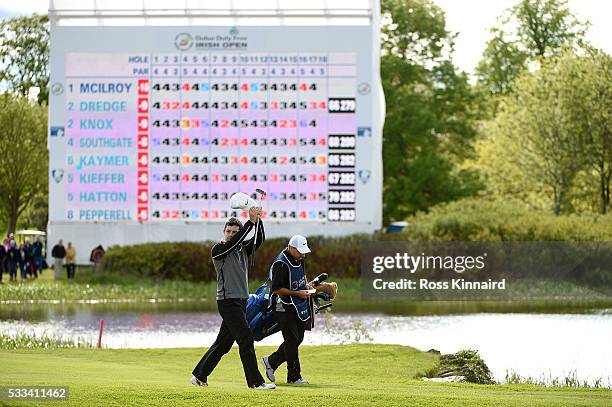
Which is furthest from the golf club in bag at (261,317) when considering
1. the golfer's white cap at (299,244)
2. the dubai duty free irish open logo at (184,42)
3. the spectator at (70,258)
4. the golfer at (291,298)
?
the spectator at (70,258)

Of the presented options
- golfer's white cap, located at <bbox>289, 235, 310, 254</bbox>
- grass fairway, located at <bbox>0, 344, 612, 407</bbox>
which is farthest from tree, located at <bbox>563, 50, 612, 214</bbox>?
golfer's white cap, located at <bbox>289, 235, 310, 254</bbox>

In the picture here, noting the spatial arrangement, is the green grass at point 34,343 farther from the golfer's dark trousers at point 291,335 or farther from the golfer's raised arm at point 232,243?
the golfer's raised arm at point 232,243

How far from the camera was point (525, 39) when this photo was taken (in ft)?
250

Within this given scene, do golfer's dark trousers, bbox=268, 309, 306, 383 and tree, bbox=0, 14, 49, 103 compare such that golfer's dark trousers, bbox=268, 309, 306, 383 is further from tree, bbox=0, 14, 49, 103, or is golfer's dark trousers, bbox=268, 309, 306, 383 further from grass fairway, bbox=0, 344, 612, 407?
tree, bbox=0, 14, 49, 103

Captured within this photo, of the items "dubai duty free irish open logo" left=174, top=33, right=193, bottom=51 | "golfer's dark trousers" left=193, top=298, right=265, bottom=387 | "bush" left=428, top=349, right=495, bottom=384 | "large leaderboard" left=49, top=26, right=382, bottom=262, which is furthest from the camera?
"dubai duty free irish open logo" left=174, top=33, right=193, bottom=51

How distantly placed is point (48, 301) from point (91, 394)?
26.5 m

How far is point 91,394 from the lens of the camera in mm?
13812

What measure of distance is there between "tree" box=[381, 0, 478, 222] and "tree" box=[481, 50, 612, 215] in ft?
12.1

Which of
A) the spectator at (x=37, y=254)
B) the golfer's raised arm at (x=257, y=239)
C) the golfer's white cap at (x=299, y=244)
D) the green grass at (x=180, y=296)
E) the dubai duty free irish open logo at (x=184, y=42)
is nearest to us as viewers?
the golfer's raised arm at (x=257, y=239)

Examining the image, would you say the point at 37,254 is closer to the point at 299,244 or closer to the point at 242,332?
the point at 299,244

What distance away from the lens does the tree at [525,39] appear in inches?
2936

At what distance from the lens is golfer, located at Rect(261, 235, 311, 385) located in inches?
637

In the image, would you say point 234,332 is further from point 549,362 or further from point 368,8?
point 368,8

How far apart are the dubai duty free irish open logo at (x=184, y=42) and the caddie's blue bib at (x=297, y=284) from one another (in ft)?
88.0
